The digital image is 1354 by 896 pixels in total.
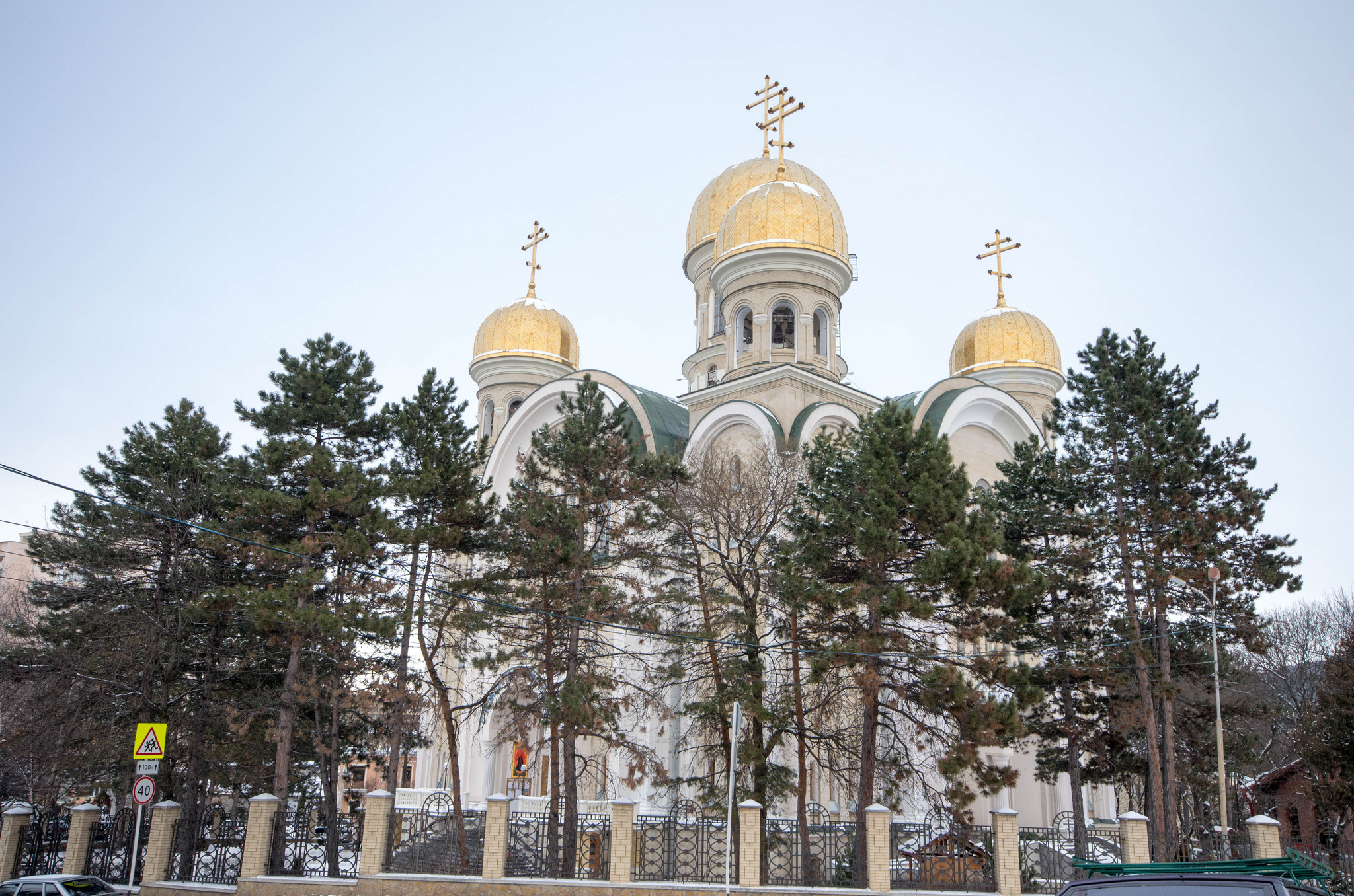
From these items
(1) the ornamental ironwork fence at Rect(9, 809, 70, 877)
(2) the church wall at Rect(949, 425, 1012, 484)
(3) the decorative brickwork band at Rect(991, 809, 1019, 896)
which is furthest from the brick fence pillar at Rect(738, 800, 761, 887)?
(2) the church wall at Rect(949, 425, 1012, 484)

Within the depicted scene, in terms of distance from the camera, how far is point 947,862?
→ 11734mm

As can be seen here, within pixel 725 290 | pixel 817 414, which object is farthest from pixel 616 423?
pixel 725 290

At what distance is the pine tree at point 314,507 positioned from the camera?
13680 mm

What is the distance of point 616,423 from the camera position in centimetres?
1526

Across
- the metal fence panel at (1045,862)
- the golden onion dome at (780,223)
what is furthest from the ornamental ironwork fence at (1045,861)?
the golden onion dome at (780,223)

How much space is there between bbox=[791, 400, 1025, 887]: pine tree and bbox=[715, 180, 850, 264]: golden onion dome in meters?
7.83

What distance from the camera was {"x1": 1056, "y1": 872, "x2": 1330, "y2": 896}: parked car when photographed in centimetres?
358

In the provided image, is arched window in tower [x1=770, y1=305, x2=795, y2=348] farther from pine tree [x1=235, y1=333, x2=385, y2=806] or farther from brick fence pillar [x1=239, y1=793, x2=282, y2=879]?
brick fence pillar [x1=239, y1=793, x2=282, y2=879]

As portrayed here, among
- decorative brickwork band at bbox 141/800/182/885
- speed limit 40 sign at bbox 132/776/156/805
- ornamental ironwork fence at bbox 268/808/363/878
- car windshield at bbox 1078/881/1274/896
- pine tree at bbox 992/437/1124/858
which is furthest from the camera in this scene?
pine tree at bbox 992/437/1124/858

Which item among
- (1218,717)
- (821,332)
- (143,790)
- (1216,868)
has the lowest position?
(1216,868)

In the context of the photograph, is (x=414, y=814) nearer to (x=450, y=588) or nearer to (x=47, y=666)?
(x=450, y=588)

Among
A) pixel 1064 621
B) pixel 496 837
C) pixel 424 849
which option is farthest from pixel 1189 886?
pixel 1064 621

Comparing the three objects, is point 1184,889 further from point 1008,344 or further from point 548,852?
point 1008,344

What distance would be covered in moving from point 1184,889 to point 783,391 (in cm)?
1602
